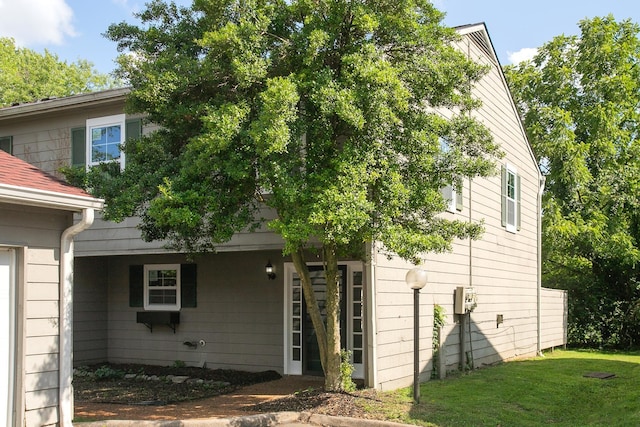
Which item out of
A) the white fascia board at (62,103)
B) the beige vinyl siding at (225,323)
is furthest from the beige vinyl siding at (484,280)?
the white fascia board at (62,103)

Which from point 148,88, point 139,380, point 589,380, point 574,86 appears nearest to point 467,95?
point 148,88

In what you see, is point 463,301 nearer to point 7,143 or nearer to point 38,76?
point 7,143

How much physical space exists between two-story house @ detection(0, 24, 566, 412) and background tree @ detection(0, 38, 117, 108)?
18.9 m

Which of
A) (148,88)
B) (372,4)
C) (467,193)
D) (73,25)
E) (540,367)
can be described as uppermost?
(73,25)

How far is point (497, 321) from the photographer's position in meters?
14.4

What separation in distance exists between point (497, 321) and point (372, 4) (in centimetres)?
846

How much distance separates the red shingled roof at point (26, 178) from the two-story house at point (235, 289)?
312cm

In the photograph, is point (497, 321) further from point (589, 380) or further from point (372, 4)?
point (372, 4)

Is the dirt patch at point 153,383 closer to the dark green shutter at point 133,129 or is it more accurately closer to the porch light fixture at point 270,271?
the porch light fixture at point 270,271

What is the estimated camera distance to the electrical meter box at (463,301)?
12.3m

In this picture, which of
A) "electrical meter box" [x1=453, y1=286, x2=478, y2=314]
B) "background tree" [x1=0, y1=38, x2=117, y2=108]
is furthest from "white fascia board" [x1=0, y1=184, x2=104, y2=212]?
"background tree" [x1=0, y1=38, x2=117, y2=108]

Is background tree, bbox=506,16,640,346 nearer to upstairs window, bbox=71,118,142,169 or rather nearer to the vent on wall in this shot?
the vent on wall

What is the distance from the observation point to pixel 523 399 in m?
9.81

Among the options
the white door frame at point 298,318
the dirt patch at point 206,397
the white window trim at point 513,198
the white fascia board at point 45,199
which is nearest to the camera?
the white fascia board at point 45,199
